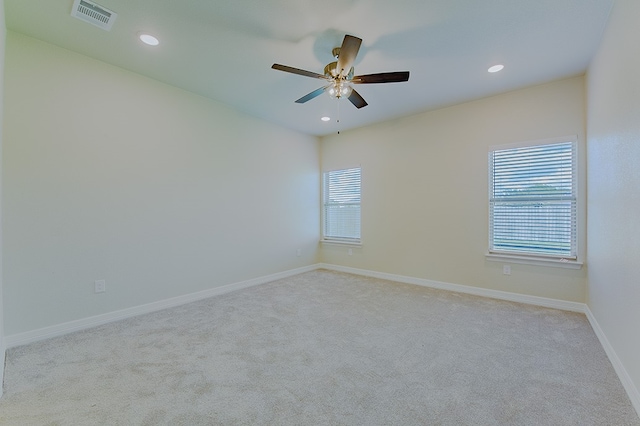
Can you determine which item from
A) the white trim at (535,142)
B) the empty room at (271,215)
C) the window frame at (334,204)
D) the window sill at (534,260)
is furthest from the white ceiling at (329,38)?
the window sill at (534,260)

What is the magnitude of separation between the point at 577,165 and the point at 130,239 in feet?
17.0

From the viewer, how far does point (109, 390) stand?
1.78m

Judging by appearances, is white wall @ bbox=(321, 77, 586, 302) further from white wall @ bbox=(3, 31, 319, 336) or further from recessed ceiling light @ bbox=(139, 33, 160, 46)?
recessed ceiling light @ bbox=(139, 33, 160, 46)

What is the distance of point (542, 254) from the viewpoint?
3.33 metres

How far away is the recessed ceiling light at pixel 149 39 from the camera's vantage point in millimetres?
2420

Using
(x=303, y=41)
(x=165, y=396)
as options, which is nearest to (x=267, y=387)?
(x=165, y=396)

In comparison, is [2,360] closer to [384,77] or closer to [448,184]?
[384,77]

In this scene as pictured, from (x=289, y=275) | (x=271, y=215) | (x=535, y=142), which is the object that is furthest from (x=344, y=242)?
(x=535, y=142)

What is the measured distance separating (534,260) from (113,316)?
4.93 meters

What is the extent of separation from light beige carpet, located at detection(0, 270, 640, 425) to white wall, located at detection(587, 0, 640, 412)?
1.13 feet

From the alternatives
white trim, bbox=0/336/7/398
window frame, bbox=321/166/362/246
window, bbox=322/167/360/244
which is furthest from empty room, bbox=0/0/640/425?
window, bbox=322/167/360/244

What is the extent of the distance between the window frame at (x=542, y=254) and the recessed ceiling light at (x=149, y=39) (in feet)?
13.3

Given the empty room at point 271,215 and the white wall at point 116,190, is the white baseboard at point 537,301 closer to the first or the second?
the empty room at point 271,215

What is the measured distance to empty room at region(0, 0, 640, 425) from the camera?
1773 millimetres
